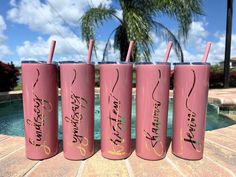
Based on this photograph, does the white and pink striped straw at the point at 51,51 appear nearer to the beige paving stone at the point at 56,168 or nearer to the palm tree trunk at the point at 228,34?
the beige paving stone at the point at 56,168

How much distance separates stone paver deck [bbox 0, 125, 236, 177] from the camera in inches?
57.4

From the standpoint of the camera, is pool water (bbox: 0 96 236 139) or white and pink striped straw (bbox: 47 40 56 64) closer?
white and pink striped straw (bbox: 47 40 56 64)

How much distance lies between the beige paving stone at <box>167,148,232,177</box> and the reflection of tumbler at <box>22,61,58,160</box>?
3.09 feet

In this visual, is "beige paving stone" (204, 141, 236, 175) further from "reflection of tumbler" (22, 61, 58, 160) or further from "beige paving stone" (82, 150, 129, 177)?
"reflection of tumbler" (22, 61, 58, 160)

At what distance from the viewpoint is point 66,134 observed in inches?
64.2

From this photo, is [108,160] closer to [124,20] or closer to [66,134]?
[66,134]

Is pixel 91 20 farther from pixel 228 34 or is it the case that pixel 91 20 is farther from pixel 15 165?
pixel 15 165

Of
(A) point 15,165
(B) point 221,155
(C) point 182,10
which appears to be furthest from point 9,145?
(C) point 182,10

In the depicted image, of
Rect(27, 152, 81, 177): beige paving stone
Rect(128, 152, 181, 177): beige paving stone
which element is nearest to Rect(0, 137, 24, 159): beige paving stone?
Rect(27, 152, 81, 177): beige paving stone

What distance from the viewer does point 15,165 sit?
1.57 metres

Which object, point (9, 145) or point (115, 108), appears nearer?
point (115, 108)

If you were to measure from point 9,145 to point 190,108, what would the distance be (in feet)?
5.14

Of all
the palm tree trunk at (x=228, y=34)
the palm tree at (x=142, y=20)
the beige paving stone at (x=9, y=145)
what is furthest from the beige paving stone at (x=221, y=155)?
the palm tree trunk at (x=228, y=34)

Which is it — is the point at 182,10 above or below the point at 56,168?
above
